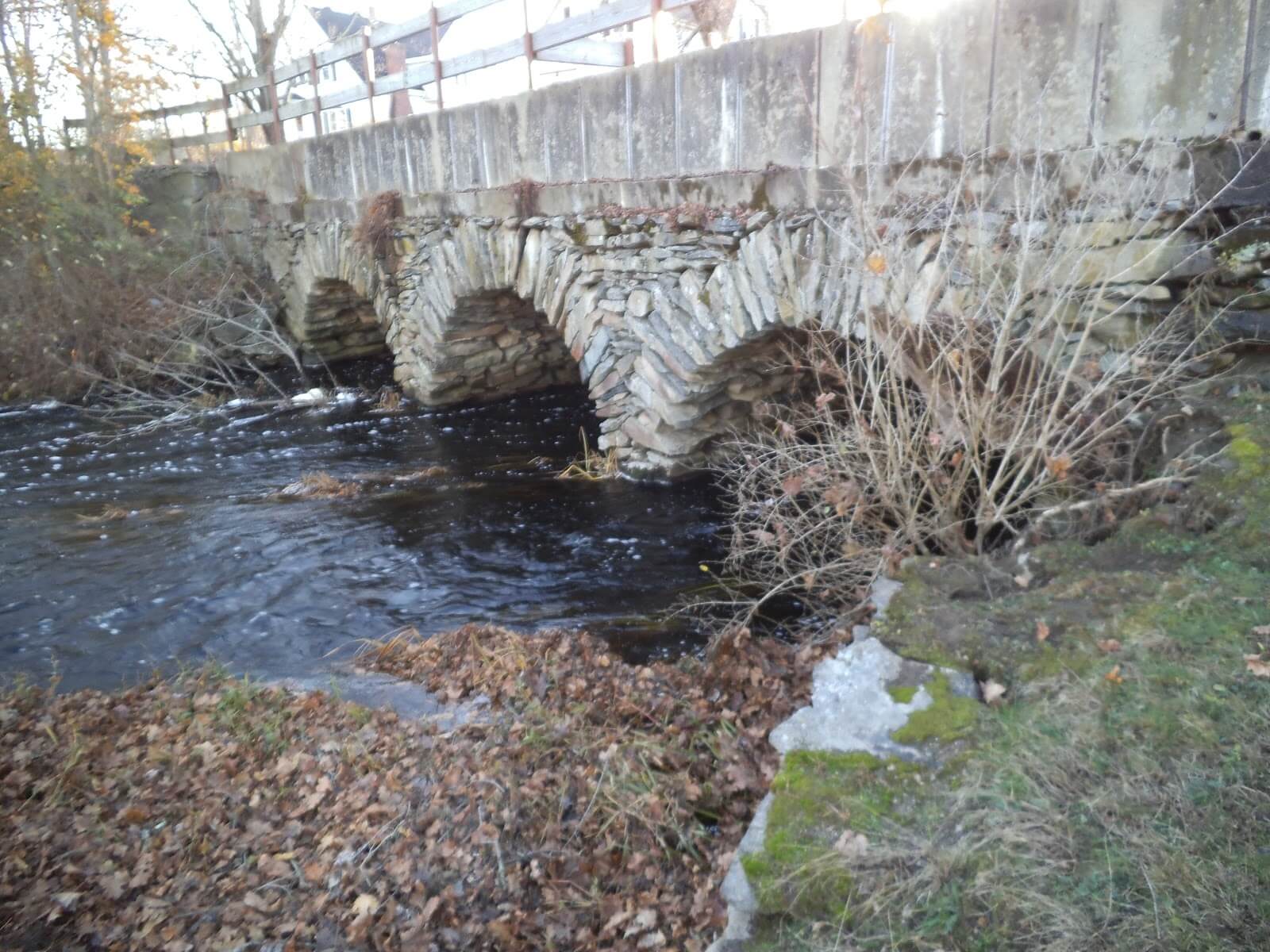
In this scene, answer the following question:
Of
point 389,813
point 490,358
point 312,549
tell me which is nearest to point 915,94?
point 389,813

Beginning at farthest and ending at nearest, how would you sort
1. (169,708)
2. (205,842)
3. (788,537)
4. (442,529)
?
1. (442,529)
2. (788,537)
3. (169,708)
4. (205,842)

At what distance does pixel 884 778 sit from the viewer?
104 inches

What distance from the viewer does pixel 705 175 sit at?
5914mm

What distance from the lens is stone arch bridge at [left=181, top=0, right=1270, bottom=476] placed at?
3736 millimetres

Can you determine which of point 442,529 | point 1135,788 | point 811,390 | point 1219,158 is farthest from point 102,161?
point 1135,788

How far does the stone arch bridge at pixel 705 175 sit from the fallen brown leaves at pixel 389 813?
2.33 metres

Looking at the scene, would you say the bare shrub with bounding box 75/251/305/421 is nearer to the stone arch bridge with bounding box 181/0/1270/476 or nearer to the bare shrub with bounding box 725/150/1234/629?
the stone arch bridge with bounding box 181/0/1270/476

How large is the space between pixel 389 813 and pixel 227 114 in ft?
47.1

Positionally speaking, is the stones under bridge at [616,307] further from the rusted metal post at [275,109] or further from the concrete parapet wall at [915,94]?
the rusted metal post at [275,109]

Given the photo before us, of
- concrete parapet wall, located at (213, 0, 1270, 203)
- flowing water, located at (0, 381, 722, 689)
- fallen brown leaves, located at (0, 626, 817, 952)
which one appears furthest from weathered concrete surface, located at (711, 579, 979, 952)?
concrete parapet wall, located at (213, 0, 1270, 203)

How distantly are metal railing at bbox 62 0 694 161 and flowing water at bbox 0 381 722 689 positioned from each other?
11.2ft

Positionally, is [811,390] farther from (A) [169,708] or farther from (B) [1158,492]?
(A) [169,708]

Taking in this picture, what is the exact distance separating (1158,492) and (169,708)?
14.6ft

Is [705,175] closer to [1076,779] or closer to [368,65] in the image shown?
[1076,779]
